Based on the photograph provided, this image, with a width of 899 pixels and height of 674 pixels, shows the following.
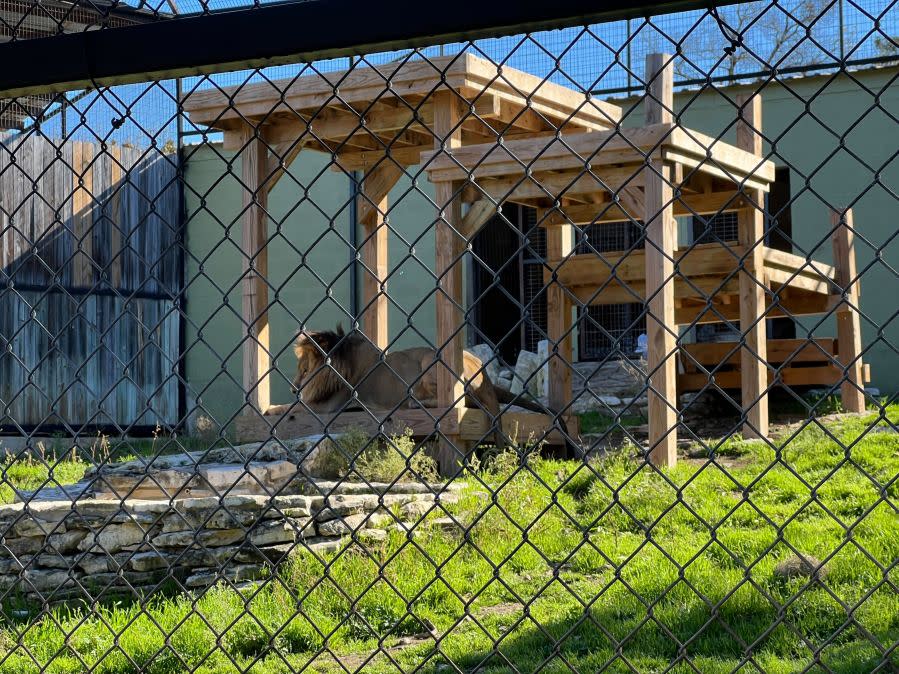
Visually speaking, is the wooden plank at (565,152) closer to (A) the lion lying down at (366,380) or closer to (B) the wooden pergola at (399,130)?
(B) the wooden pergola at (399,130)

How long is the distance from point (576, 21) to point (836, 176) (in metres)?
13.1

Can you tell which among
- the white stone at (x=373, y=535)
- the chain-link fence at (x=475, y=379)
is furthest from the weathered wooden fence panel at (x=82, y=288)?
the white stone at (x=373, y=535)

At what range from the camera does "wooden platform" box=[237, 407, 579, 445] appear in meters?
8.66

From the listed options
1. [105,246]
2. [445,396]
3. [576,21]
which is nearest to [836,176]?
[445,396]

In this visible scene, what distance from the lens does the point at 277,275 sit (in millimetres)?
17344

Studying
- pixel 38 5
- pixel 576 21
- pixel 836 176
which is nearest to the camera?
pixel 576 21

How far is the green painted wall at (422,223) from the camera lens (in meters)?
14.0

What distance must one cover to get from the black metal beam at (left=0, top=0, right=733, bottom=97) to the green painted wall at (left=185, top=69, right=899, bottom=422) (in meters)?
9.08

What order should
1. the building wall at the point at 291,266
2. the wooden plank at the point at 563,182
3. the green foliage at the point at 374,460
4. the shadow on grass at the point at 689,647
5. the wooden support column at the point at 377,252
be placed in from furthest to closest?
the building wall at the point at 291,266
the wooden support column at the point at 377,252
the wooden plank at the point at 563,182
the green foliage at the point at 374,460
the shadow on grass at the point at 689,647

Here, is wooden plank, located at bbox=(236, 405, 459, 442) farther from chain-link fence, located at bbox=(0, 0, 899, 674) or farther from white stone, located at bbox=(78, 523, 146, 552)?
white stone, located at bbox=(78, 523, 146, 552)

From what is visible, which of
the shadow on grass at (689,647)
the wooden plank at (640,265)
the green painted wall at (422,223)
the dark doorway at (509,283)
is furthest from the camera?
the dark doorway at (509,283)

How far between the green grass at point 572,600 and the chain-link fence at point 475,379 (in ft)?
Answer: 0.09

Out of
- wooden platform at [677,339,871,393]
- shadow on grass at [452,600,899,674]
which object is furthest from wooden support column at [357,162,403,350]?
shadow on grass at [452,600,899,674]

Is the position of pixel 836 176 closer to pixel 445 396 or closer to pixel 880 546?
pixel 445 396
